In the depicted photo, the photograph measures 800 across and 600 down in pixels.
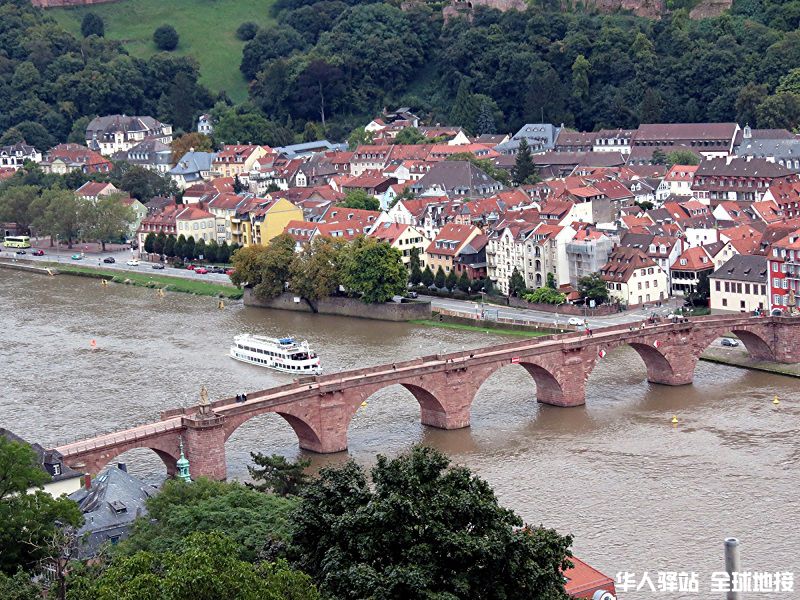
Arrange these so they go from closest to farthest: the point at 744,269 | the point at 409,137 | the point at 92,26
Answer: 1. the point at 744,269
2. the point at 409,137
3. the point at 92,26

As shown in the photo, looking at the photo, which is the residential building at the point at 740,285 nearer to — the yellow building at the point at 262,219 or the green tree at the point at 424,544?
the yellow building at the point at 262,219

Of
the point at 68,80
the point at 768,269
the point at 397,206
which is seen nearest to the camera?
the point at 768,269

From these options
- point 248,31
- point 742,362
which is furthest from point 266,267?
point 248,31

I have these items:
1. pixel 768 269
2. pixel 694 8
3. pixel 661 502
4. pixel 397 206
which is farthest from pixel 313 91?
pixel 661 502

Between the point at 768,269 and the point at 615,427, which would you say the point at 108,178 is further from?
the point at 615,427

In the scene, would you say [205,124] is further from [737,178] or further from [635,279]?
[635,279]

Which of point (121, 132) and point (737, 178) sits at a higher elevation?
point (121, 132)

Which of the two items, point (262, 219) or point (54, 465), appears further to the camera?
point (262, 219)
